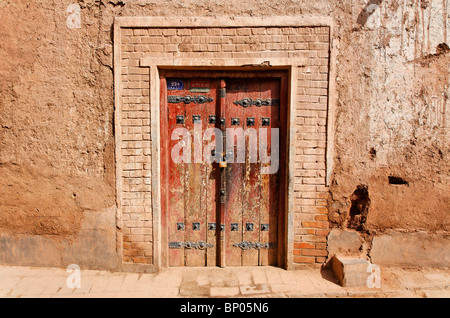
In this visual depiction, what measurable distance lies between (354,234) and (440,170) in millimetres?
1309

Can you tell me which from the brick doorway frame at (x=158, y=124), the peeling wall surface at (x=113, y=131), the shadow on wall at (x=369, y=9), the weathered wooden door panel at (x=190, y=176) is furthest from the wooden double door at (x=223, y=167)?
the shadow on wall at (x=369, y=9)

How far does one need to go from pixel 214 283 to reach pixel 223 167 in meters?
1.35

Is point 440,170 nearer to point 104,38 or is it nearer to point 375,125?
point 375,125

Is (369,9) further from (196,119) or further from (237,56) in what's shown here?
(196,119)

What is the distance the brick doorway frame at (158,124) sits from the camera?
314 centimetres

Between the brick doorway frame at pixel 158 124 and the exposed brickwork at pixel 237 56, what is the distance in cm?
1

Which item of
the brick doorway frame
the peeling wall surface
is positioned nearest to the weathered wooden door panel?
the brick doorway frame

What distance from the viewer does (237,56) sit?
3176 millimetres

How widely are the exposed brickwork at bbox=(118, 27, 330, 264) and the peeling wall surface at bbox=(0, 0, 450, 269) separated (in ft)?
0.52

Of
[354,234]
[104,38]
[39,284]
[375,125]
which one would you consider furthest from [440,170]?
[39,284]

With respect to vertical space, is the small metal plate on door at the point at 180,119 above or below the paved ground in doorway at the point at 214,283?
above

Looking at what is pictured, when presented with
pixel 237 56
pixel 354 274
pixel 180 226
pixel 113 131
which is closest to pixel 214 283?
pixel 180 226

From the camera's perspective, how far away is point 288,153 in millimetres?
3285

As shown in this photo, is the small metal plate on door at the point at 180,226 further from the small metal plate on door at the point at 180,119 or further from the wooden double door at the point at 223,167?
the small metal plate on door at the point at 180,119
